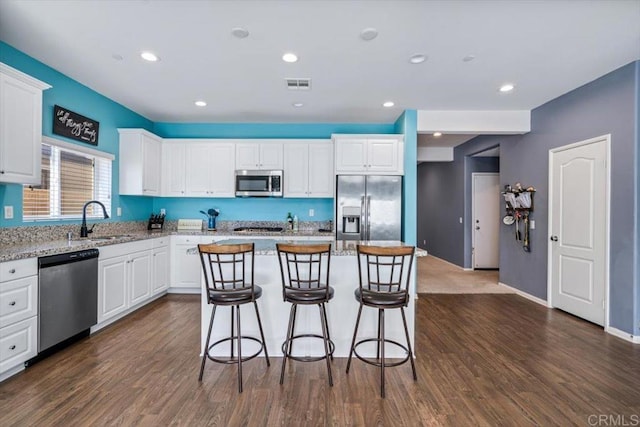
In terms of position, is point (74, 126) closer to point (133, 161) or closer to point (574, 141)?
point (133, 161)

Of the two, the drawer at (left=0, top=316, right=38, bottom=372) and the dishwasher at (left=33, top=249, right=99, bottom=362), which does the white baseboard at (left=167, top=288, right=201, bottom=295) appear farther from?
the drawer at (left=0, top=316, right=38, bottom=372)

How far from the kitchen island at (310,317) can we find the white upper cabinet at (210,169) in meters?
2.61

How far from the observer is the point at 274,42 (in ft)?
8.89

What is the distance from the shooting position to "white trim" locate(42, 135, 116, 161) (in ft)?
10.6

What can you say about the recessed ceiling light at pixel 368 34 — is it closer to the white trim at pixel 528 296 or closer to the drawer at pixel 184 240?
the drawer at pixel 184 240

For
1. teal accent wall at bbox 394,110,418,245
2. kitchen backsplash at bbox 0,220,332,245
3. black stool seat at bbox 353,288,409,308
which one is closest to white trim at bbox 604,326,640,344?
teal accent wall at bbox 394,110,418,245

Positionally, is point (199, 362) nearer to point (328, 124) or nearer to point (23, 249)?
point (23, 249)

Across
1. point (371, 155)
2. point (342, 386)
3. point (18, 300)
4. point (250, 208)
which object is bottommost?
point (342, 386)

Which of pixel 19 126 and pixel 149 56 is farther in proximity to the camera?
pixel 149 56

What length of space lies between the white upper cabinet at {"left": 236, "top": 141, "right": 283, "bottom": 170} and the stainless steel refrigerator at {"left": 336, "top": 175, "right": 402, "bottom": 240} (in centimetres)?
114

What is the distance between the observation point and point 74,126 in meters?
3.54

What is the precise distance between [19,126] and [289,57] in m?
2.39

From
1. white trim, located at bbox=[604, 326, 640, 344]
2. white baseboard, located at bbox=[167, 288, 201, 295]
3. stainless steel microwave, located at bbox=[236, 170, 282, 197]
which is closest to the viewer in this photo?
white trim, located at bbox=[604, 326, 640, 344]

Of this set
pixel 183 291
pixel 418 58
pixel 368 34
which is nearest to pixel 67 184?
pixel 183 291
